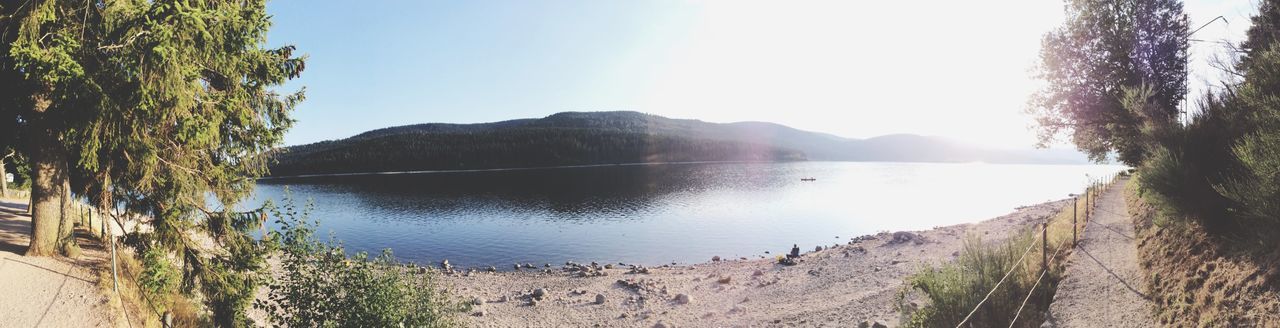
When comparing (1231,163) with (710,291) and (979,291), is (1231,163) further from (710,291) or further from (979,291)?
(710,291)

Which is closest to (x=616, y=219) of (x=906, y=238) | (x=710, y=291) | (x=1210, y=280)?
(x=906, y=238)

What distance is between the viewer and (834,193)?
82875 mm

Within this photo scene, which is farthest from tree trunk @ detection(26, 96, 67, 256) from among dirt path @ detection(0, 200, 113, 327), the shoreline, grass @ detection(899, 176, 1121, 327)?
grass @ detection(899, 176, 1121, 327)

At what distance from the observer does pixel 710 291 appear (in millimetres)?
22891

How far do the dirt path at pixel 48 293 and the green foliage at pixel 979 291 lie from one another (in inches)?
662

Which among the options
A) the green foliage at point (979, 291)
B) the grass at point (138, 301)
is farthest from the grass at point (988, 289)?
the grass at point (138, 301)

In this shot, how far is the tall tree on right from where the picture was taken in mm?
24391

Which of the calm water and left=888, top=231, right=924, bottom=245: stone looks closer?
left=888, top=231, right=924, bottom=245: stone

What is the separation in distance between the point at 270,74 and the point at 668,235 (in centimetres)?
3245

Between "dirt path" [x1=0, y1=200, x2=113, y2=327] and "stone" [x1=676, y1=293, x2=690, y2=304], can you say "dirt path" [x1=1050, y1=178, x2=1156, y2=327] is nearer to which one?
"stone" [x1=676, y1=293, x2=690, y2=304]

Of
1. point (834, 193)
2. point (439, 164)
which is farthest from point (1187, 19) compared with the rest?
point (439, 164)

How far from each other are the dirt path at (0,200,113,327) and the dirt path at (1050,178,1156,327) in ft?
61.2

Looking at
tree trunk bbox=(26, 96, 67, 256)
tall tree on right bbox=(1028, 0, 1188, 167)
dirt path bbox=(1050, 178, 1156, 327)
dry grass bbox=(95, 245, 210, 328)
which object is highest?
tall tree on right bbox=(1028, 0, 1188, 167)

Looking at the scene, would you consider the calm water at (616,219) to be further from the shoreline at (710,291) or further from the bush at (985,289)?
the bush at (985,289)
